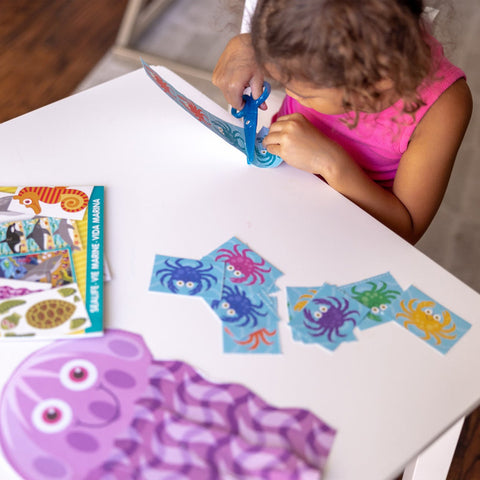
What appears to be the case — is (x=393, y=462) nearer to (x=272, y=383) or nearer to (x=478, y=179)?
(x=272, y=383)

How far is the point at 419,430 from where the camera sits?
2.14 ft

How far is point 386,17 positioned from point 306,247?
30 centimetres

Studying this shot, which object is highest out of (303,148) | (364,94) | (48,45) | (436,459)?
(364,94)

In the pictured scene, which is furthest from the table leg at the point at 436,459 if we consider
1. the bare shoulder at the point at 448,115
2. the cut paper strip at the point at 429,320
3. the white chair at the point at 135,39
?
the white chair at the point at 135,39

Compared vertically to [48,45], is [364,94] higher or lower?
higher

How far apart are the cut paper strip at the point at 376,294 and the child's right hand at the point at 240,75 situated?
367 millimetres

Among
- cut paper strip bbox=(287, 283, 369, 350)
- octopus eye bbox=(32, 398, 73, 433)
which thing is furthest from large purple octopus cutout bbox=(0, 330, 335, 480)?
cut paper strip bbox=(287, 283, 369, 350)

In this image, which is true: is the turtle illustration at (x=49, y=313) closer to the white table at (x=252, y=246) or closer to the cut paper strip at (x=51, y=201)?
the white table at (x=252, y=246)

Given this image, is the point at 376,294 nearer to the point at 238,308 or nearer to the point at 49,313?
the point at 238,308

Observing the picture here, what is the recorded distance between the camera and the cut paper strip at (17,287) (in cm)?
73

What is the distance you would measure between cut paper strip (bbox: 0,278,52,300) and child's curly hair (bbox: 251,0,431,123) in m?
0.40

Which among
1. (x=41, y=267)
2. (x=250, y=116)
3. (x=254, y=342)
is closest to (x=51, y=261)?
(x=41, y=267)

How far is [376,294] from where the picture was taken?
2.55 feet

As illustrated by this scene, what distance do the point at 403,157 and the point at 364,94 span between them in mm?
232
